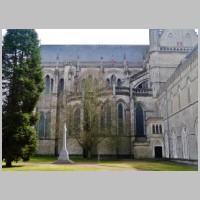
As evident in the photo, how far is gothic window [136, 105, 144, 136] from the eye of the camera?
107ft

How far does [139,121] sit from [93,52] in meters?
15.4

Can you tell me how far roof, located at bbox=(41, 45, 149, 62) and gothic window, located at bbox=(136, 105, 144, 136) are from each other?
36.8 feet

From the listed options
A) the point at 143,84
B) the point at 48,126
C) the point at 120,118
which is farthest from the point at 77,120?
the point at 143,84

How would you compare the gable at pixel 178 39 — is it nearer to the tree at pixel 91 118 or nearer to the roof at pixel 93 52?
the roof at pixel 93 52

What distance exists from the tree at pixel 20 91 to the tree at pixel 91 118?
887cm

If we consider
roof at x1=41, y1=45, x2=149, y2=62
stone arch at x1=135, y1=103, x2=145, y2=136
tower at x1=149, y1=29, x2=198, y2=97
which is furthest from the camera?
roof at x1=41, y1=45, x2=149, y2=62

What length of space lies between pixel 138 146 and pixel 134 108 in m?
5.00

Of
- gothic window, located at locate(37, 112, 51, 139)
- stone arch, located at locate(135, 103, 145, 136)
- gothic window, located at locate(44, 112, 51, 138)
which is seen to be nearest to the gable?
stone arch, located at locate(135, 103, 145, 136)

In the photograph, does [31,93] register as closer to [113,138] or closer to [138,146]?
[113,138]

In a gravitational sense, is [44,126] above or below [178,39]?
below

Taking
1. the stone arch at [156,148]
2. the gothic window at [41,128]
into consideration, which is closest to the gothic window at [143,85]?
the stone arch at [156,148]

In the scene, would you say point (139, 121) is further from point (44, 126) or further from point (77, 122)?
point (44, 126)

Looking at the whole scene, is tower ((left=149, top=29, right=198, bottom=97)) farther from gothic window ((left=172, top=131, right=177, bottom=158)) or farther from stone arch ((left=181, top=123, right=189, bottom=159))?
stone arch ((left=181, top=123, right=189, bottom=159))

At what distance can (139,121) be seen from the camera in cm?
3300
